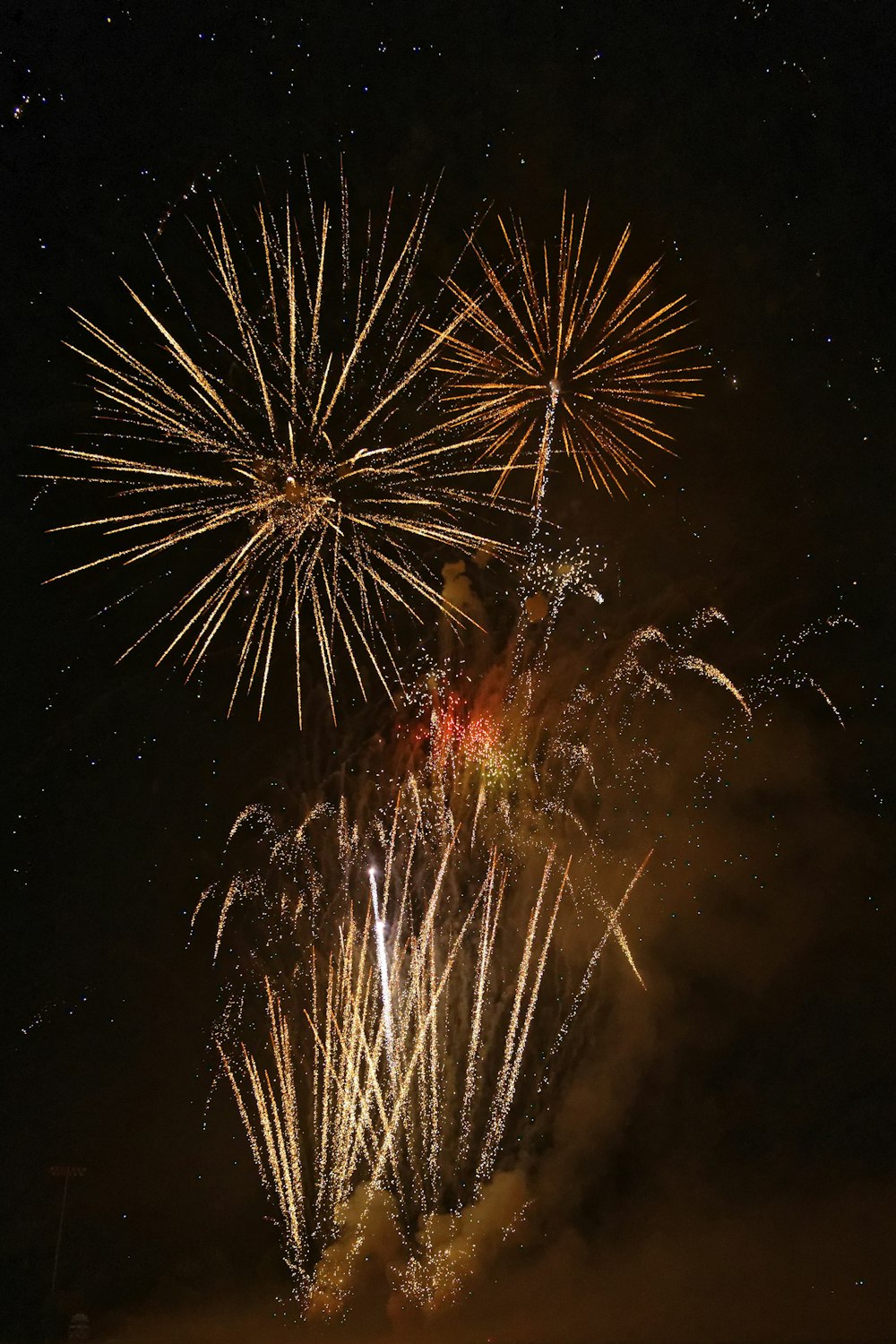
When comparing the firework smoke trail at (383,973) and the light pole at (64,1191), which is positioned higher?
the firework smoke trail at (383,973)

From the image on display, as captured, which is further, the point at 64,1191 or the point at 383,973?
the point at 64,1191

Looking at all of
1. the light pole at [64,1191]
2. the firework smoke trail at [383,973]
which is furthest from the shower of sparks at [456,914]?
the light pole at [64,1191]

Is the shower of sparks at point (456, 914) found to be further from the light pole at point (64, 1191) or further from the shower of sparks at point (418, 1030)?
the light pole at point (64, 1191)

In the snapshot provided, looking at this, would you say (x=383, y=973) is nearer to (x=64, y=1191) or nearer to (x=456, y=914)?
→ (x=456, y=914)

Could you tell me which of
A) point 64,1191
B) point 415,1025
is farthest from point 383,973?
point 64,1191

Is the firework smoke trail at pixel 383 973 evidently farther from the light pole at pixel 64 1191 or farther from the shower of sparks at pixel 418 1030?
the light pole at pixel 64 1191

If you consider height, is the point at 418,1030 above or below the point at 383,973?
below

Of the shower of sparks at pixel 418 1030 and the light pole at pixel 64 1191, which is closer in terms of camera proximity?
the shower of sparks at pixel 418 1030

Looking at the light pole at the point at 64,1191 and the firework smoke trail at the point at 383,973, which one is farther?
the light pole at the point at 64,1191

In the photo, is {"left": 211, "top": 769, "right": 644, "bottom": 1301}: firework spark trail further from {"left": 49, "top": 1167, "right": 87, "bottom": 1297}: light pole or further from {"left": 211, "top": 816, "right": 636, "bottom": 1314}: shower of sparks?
{"left": 49, "top": 1167, "right": 87, "bottom": 1297}: light pole

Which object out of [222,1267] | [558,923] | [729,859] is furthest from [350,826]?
[222,1267]

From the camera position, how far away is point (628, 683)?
1120 centimetres

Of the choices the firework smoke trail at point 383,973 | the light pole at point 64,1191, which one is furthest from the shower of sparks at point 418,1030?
the light pole at point 64,1191

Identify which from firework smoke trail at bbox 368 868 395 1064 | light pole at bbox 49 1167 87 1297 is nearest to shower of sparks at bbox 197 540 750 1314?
firework smoke trail at bbox 368 868 395 1064
